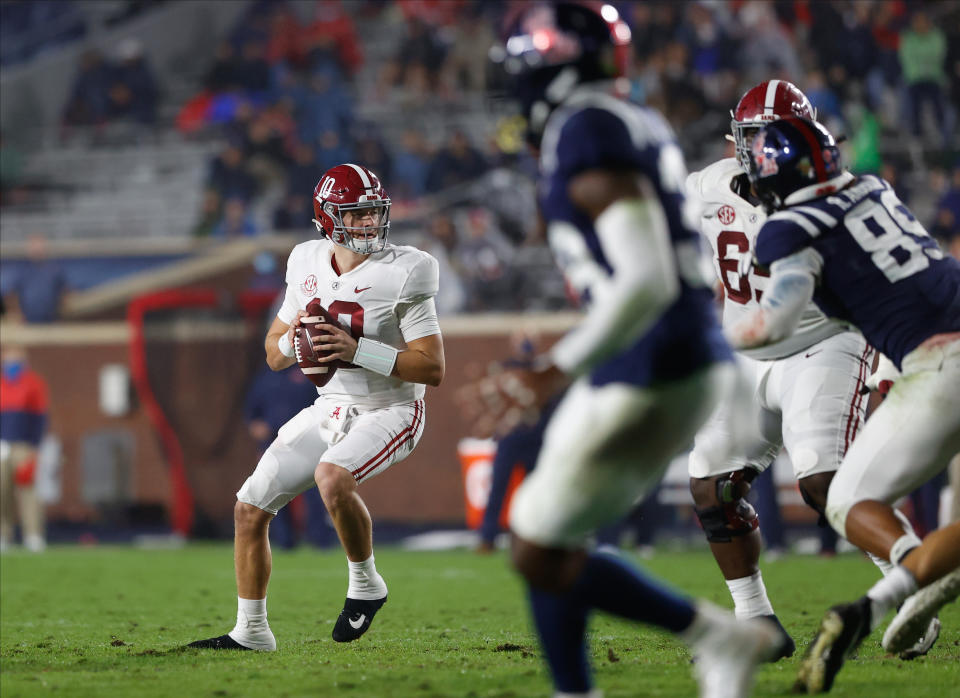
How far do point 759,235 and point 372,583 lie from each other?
7.70ft

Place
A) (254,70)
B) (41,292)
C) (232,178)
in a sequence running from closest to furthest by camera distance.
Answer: (41,292), (232,178), (254,70)

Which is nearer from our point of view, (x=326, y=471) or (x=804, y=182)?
(x=804, y=182)

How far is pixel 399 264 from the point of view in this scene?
19.0 feet

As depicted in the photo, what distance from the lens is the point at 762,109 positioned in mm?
5375

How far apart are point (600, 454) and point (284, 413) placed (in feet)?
29.1

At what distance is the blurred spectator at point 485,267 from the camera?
14219 millimetres

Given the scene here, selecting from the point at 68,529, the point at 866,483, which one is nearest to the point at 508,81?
the point at 866,483

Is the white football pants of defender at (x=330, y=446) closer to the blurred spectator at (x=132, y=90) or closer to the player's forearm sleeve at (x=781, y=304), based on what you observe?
the player's forearm sleeve at (x=781, y=304)

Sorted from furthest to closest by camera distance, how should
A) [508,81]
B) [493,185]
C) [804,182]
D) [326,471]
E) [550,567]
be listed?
[493,185] → [326,471] → [804,182] → [508,81] → [550,567]

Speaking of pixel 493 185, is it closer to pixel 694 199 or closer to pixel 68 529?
pixel 68 529

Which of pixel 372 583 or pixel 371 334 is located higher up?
pixel 371 334

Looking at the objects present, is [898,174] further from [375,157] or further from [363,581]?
[363,581]

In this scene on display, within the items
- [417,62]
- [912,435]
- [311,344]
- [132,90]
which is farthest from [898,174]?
[132,90]

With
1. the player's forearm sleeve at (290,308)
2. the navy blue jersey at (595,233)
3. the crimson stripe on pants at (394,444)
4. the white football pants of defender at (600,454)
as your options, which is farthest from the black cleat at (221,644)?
the navy blue jersey at (595,233)
